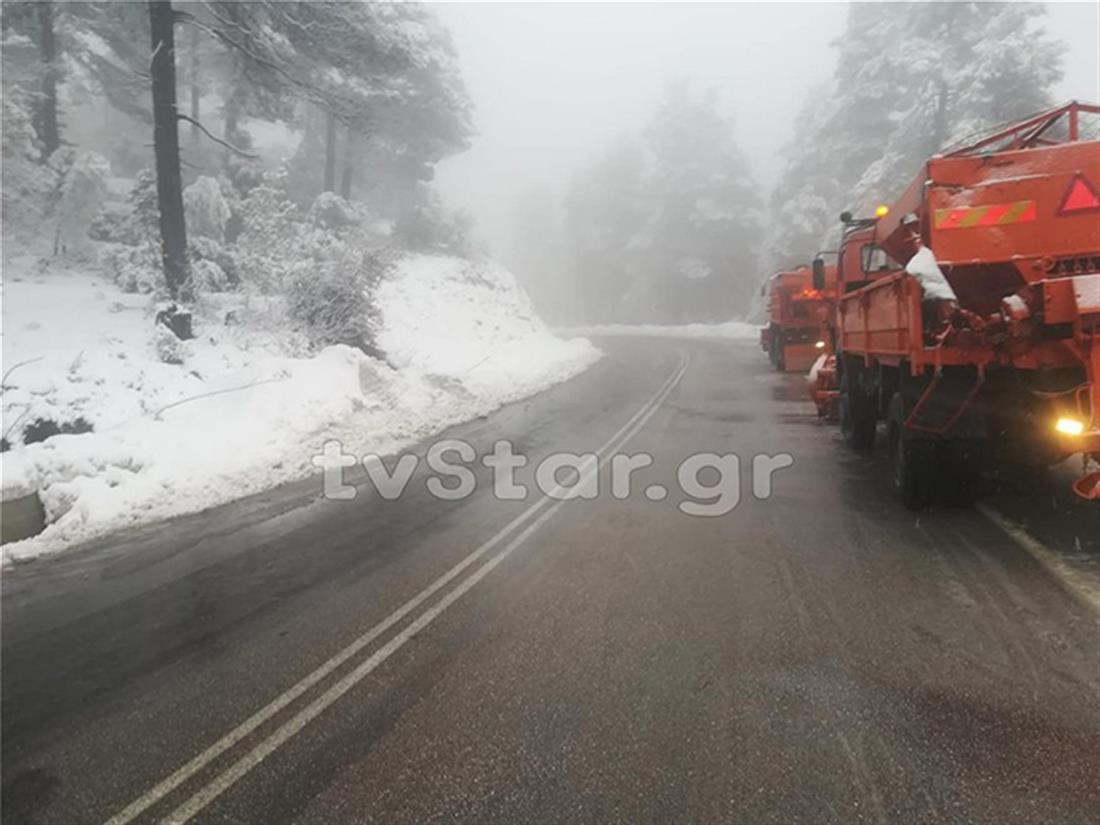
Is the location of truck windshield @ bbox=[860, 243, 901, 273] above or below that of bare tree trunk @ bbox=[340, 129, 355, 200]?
below

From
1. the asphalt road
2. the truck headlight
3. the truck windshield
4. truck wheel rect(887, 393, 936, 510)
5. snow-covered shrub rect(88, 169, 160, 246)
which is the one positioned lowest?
the asphalt road

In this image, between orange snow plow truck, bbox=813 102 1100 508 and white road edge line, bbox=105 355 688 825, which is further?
orange snow plow truck, bbox=813 102 1100 508

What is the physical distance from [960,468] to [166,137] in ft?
A: 46.0

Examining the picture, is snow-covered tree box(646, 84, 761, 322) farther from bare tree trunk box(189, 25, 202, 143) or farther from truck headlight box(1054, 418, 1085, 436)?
truck headlight box(1054, 418, 1085, 436)

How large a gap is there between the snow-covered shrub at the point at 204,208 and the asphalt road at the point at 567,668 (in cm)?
1354

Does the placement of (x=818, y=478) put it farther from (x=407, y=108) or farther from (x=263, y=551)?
(x=407, y=108)

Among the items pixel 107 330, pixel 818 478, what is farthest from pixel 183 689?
pixel 107 330

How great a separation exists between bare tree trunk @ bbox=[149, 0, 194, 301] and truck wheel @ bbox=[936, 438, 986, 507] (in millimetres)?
13105

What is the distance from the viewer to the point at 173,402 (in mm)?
10680

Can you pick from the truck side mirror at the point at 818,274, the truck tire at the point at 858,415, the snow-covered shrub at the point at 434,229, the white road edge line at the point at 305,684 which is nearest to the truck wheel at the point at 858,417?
the truck tire at the point at 858,415

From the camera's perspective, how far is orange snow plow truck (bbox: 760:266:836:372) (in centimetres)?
2211

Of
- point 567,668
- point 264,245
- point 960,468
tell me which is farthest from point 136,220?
point 960,468

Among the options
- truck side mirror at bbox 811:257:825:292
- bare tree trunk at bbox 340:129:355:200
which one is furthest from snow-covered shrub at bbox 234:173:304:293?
bare tree trunk at bbox 340:129:355:200

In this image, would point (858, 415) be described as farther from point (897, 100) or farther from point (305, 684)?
point (897, 100)
